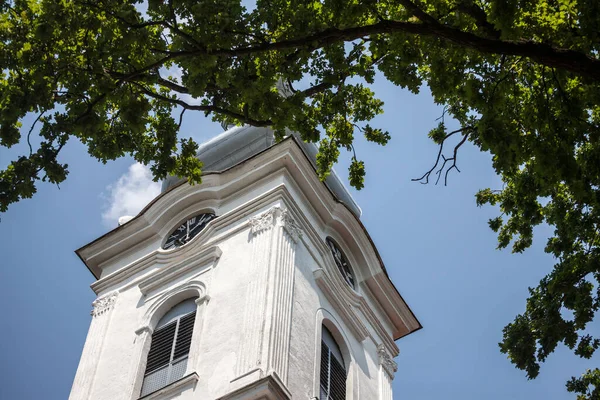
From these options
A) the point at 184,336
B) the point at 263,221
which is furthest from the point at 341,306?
the point at 184,336

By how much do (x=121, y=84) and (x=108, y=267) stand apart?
12549mm

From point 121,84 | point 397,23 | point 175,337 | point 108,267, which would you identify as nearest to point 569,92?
point 397,23

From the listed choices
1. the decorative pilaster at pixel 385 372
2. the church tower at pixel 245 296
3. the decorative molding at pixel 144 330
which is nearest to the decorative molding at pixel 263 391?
the church tower at pixel 245 296

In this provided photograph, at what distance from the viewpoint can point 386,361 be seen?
2522 cm

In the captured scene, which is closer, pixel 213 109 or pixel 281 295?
pixel 213 109

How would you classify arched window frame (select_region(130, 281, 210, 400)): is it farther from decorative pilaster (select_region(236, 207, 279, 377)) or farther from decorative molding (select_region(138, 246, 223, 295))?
decorative pilaster (select_region(236, 207, 279, 377))

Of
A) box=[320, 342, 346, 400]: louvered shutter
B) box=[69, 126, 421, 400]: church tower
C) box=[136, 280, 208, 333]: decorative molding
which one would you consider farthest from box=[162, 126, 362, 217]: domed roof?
box=[320, 342, 346, 400]: louvered shutter

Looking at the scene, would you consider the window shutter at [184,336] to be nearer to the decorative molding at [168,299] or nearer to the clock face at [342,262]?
the decorative molding at [168,299]

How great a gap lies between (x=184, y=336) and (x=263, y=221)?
342cm

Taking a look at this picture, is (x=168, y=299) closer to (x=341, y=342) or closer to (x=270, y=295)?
(x=270, y=295)

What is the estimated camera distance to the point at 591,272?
15609 millimetres

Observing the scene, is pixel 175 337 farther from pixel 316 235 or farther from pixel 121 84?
pixel 121 84

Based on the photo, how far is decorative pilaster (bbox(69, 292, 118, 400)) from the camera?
21.9 metres

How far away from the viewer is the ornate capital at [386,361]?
82.0ft
